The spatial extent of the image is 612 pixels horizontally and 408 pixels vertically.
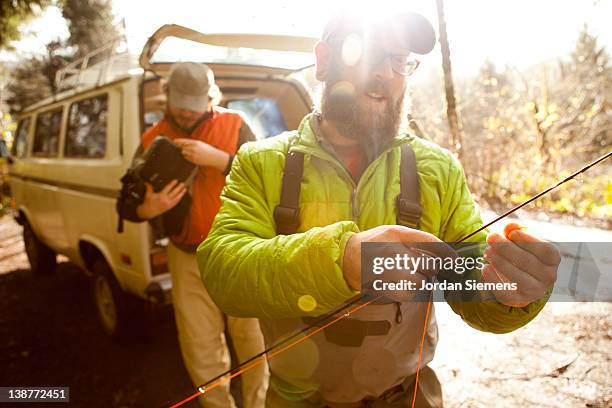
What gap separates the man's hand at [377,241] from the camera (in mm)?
889

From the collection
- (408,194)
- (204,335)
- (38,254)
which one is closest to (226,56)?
(204,335)

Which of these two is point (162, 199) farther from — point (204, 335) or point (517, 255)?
point (517, 255)

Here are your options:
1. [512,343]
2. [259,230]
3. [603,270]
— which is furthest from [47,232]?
[603,270]

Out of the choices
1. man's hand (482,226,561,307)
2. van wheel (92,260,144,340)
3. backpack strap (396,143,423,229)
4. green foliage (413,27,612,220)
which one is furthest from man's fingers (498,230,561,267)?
green foliage (413,27,612,220)

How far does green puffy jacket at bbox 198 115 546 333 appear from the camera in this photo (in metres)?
1.04

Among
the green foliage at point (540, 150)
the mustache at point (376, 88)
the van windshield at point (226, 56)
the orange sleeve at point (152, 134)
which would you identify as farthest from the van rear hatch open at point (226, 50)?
the green foliage at point (540, 150)

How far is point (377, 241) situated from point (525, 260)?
33cm

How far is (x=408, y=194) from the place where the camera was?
128 centimetres

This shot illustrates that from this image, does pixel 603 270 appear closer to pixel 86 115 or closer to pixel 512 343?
pixel 512 343

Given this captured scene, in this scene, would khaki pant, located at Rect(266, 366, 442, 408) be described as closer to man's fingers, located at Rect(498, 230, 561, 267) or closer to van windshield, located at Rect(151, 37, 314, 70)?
man's fingers, located at Rect(498, 230, 561, 267)

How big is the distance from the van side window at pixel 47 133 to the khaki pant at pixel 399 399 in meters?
4.25

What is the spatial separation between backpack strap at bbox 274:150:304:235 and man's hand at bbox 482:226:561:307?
554mm

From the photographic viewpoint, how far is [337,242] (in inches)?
37.4

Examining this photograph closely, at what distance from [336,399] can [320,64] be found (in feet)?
3.71
